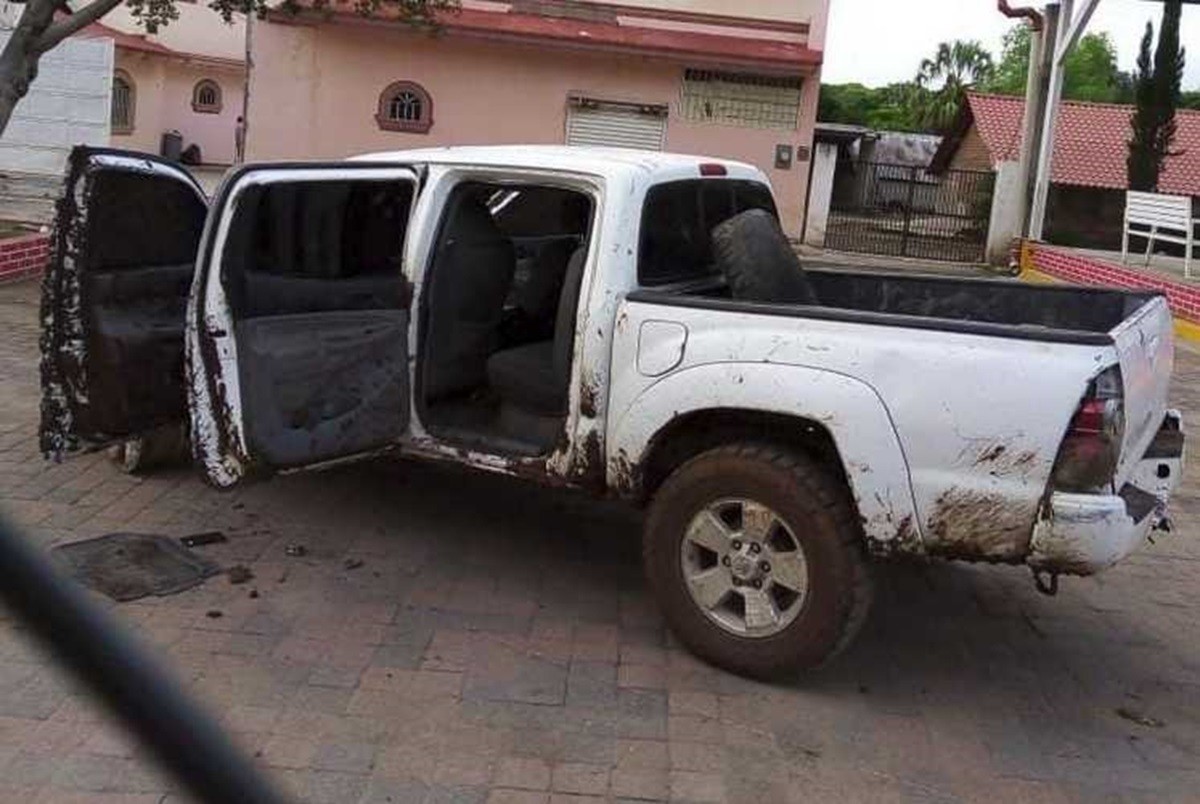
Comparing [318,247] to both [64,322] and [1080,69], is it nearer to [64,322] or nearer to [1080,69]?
[64,322]

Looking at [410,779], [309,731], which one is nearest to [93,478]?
[309,731]

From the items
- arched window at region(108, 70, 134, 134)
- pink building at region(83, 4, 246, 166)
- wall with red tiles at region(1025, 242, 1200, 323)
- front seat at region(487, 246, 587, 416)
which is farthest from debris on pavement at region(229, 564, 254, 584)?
pink building at region(83, 4, 246, 166)

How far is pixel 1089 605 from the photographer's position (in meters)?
5.09

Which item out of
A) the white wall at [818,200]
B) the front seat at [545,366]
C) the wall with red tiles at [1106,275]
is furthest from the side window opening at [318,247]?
the white wall at [818,200]

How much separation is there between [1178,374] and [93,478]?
9.05 m

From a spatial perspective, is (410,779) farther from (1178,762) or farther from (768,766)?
(1178,762)

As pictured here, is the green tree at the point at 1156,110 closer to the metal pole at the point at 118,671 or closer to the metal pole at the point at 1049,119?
the metal pole at the point at 1049,119

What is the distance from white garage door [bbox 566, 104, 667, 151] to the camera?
69.4 ft

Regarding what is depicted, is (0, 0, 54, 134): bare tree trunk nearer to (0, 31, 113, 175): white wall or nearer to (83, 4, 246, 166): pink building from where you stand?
(0, 31, 113, 175): white wall

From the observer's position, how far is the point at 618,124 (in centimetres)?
2131

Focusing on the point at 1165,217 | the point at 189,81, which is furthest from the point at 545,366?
the point at 189,81

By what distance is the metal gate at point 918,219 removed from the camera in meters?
22.1

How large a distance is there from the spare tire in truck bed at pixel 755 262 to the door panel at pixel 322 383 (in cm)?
126

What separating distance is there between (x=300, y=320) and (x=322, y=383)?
0.27 m
